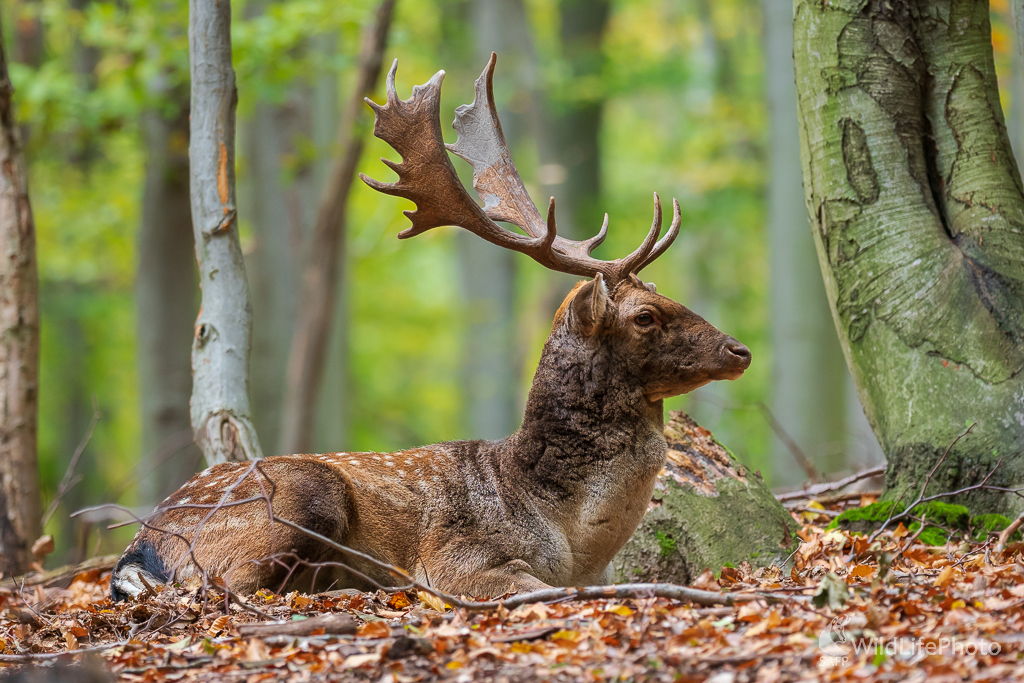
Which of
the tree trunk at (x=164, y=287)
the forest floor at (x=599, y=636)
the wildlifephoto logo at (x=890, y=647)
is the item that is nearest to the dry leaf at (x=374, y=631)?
the forest floor at (x=599, y=636)

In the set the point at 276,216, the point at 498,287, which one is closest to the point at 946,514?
the point at 276,216

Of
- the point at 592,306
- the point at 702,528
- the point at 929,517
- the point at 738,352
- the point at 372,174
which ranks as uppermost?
the point at 372,174

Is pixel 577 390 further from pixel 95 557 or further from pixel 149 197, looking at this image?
pixel 149 197

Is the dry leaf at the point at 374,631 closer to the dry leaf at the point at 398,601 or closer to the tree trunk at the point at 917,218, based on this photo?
the dry leaf at the point at 398,601

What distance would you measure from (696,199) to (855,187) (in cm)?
1542

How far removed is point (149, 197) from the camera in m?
11.6

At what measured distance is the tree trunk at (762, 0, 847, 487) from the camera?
12.0m

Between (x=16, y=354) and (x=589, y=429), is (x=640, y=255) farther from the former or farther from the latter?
(x=16, y=354)

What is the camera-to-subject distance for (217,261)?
6270 mm

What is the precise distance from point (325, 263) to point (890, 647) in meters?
9.84

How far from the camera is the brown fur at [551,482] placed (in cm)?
504

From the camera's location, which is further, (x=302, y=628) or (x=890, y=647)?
(x=302, y=628)

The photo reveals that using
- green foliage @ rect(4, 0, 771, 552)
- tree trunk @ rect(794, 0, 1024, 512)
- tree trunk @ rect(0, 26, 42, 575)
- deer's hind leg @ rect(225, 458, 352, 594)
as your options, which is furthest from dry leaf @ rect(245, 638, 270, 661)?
green foliage @ rect(4, 0, 771, 552)

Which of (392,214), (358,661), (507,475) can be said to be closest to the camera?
(358,661)
